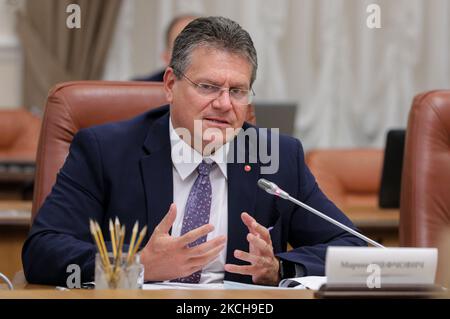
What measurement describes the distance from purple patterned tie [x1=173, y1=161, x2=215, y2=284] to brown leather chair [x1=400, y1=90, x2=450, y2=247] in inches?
22.7

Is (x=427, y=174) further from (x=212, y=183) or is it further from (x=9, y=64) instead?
(x=9, y=64)

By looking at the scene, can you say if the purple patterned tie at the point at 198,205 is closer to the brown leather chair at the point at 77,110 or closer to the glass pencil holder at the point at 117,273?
the brown leather chair at the point at 77,110

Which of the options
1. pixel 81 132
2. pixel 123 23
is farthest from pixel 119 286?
pixel 123 23

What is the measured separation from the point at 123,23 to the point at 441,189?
376cm

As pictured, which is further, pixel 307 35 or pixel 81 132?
pixel 307 35

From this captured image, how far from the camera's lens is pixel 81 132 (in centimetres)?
227

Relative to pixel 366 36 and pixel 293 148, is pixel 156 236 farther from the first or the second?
pixel 366 36

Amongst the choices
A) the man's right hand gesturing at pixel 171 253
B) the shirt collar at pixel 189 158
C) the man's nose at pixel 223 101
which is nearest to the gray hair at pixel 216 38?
the man's nose at pixel 223 101

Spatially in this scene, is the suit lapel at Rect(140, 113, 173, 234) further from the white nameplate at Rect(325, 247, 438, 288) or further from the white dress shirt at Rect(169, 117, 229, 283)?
the white nameplate at Rect(325, 247, 438, 288)

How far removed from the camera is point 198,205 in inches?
85.7

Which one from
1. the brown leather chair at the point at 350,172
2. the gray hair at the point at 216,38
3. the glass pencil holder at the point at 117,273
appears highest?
the gray hair at the point at 216,38

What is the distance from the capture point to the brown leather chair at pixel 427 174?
2.38 meters

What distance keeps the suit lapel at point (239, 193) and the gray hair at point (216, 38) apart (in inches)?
10.0

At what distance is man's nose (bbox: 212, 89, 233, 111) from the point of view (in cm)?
212
